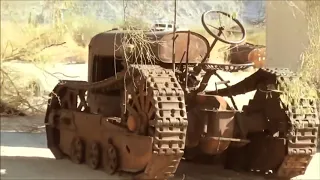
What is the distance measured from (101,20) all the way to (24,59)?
295cm

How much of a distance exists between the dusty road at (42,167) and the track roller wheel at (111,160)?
0.08m

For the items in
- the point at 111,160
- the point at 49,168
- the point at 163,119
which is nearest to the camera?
the point at 163,119

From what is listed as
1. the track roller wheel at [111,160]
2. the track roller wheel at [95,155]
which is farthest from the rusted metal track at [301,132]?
the track roller wheel at [95,155]

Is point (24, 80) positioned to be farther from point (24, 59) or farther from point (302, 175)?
point (302, 175)

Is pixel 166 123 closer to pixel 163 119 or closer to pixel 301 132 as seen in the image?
pixel 163 119

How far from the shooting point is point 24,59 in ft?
18.5

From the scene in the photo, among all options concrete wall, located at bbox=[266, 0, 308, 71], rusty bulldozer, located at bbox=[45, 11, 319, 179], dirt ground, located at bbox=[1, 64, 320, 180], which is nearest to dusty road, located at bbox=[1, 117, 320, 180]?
dirt ground, located at bbox=[1, 64, 320, 180]

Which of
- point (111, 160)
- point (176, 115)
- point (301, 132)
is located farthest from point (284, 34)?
point (176, 115)

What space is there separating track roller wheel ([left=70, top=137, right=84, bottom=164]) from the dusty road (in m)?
0.08

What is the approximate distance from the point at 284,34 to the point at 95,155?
214 inches

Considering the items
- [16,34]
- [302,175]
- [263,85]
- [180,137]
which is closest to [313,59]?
[263,85]

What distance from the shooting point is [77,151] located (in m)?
8.86

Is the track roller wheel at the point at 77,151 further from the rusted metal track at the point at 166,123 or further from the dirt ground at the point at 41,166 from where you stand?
the rusted metal track at the point at 166,123

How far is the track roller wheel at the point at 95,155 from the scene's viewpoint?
8359mm
